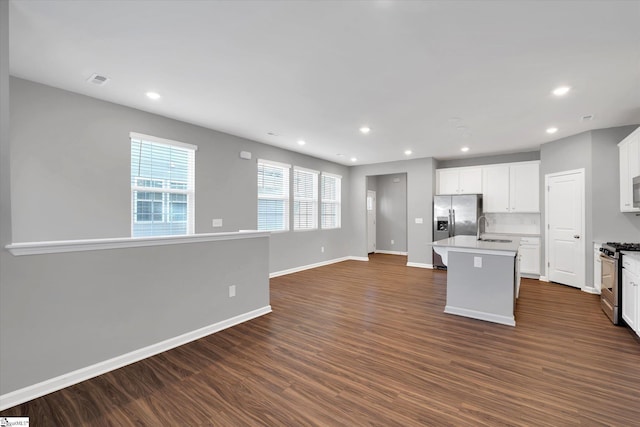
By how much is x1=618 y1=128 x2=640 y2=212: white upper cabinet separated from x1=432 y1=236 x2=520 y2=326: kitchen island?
2212mm

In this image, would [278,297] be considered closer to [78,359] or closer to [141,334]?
[141,334]

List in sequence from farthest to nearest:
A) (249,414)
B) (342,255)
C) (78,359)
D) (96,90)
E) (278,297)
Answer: (342,255) → (278,297) → (96,90) → (78,359) → (249,414)

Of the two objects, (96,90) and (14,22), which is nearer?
(14,22)

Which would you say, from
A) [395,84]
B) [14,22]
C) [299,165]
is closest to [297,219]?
[299,165]

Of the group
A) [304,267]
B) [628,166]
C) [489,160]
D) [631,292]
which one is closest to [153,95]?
[304,267]

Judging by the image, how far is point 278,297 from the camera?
4.50 m

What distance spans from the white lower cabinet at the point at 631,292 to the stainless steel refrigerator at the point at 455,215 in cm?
313

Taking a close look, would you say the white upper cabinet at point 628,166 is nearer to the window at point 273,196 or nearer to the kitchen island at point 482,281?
the kitchen island at point 482,281

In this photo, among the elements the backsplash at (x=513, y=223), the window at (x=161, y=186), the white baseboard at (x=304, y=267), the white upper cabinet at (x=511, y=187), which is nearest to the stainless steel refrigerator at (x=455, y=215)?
the white upper cabinet at (x=511, y=187)

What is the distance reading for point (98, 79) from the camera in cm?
301

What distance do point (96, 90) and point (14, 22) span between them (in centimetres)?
124

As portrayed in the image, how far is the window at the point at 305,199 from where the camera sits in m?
6.57

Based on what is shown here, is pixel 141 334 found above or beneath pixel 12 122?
beneath

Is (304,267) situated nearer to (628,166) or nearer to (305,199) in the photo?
(305,199)
